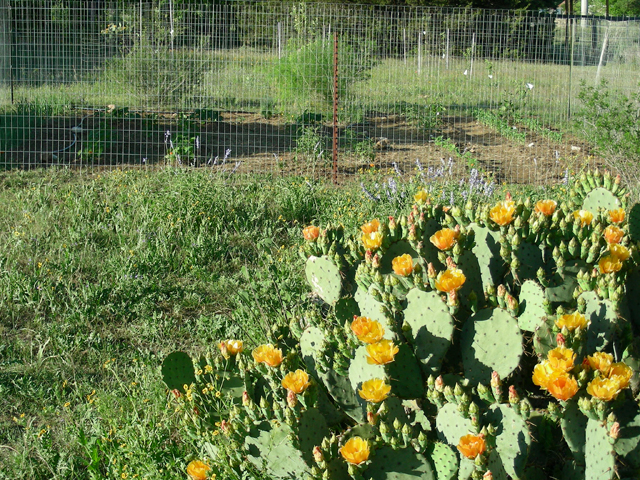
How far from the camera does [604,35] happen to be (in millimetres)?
10055

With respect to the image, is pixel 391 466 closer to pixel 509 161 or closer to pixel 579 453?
pixel 579 453

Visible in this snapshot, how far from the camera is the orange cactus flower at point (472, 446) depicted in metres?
1.77

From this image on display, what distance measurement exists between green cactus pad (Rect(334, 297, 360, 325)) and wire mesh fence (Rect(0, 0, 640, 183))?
4905mm

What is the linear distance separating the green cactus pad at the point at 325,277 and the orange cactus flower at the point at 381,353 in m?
0.77

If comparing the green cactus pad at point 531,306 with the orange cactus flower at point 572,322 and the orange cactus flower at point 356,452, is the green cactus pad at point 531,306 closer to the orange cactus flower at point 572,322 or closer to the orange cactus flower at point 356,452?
the orange cactus flower at point 572,322

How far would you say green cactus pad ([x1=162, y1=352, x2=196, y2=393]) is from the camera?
2648mm

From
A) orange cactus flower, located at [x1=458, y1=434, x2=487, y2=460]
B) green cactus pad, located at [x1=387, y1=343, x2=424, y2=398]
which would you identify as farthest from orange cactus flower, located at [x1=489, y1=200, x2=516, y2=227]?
orange cactus flower, located at [x1=458, y1=434, x2=487, y2=460]

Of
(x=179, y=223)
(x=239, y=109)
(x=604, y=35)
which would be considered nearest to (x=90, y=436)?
(x=179, y=223)

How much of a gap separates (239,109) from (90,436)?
7.21 m

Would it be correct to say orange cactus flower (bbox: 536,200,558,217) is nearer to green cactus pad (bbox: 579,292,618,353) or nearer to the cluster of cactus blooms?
the cluster of cactus blooms

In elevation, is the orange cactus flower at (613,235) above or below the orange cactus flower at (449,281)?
above

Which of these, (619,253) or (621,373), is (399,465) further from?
(619,253)

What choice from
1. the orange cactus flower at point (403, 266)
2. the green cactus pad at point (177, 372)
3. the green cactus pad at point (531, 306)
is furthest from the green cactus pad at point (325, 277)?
the green cactus pad at point (531, 306)

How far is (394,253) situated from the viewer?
9.18 feet
